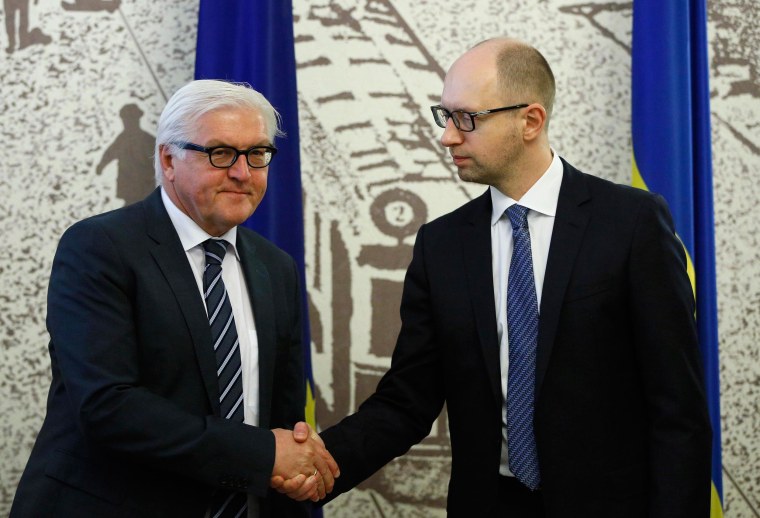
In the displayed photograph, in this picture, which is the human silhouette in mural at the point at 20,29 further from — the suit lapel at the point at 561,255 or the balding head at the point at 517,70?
the suit lapel at the point at 561,255

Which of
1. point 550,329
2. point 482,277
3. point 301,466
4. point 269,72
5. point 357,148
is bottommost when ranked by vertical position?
point 301,466

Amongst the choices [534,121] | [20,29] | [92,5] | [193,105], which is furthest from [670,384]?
[20,29]

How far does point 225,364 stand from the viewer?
1.83m

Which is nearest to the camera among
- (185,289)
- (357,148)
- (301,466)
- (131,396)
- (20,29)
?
(131,396)

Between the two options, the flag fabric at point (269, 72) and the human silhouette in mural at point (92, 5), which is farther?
the human silhouette in mural at point (92, 5)

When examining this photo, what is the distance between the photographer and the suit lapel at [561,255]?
6.08 feet

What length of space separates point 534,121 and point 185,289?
0.93m

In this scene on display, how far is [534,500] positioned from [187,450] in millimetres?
790

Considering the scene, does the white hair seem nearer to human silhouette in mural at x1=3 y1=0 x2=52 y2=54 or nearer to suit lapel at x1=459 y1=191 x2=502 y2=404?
suit lapel at x1=459 y1=191 x2=502 y2=404

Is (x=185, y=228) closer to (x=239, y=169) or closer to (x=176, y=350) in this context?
(x=239, y=169)

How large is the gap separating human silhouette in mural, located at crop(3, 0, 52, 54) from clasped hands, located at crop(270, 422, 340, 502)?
1890 mm

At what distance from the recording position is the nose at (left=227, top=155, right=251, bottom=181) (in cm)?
192

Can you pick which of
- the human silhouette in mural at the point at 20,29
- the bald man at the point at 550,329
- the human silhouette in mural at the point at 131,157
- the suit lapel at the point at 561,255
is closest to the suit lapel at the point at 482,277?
the bald man at the point at 550,329

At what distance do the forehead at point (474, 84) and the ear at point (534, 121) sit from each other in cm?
9
